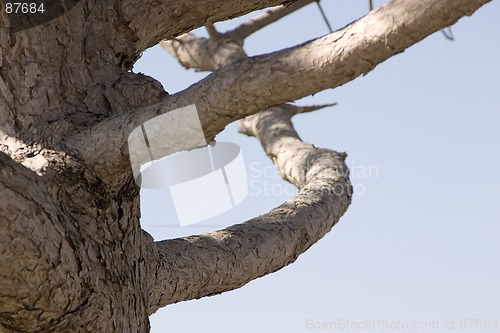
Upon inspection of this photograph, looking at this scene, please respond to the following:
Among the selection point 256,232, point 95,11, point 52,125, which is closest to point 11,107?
point 52,125

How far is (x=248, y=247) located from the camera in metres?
2.20

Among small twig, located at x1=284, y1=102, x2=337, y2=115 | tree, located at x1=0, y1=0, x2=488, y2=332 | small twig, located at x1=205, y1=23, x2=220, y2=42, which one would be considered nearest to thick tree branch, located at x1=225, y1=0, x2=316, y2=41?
small twig, located at x1=205, y1=23, x2=220, y2=42

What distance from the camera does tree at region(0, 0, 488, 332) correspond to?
1.49m

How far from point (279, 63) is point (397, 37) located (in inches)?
9.3

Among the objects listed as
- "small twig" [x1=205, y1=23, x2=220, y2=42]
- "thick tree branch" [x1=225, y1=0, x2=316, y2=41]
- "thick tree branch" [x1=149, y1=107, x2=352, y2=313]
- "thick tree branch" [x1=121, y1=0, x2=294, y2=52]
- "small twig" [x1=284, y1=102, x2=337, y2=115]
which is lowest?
"thick tree branch" [x1=149, y1=107, x2=352, y2=313]

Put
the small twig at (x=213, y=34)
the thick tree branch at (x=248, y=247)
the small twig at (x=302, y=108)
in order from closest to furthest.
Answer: the thick tree branch at (x=248, y=247) < the small twig at (x=302, y=108) < the small twig at (x=213, y=34)

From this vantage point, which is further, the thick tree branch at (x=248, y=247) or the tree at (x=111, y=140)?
the thick tree branch at (x=248, y=247)

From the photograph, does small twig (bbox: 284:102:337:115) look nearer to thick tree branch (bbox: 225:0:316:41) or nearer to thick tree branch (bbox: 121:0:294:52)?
thick tree branch (bbox: 225:0:316:41)

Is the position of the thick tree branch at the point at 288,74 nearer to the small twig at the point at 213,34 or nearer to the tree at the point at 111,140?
the tree at the point at 111,140

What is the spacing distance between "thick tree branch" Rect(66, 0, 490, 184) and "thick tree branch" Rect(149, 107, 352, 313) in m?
0.41

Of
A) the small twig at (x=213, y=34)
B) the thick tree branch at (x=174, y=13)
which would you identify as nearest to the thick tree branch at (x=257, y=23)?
the small twig at (x=213, y=34)

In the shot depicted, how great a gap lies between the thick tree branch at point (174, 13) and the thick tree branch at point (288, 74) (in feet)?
1.06

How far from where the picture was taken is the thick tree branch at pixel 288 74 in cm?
145

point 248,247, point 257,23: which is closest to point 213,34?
point 257,23
